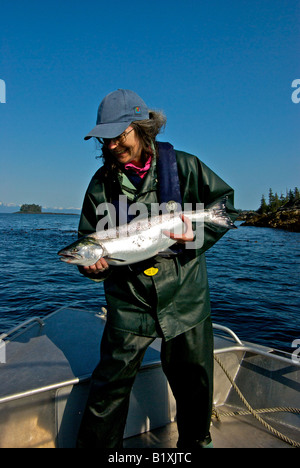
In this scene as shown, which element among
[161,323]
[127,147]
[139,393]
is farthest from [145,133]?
[139,393]

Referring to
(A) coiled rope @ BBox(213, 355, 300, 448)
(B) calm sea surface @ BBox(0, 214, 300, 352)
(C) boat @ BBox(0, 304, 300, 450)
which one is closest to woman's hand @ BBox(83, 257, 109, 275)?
(C) boat @ BBox(0, 304, 300, 450)

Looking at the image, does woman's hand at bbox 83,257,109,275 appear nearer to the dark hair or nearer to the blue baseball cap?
the dark hair

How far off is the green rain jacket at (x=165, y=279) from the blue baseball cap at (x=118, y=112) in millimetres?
465

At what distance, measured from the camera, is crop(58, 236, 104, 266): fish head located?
301 cm

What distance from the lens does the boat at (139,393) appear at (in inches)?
132

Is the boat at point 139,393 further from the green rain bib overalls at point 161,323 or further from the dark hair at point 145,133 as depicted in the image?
the dark hair at point 145,133

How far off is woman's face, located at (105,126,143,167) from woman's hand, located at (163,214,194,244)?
0.74 m

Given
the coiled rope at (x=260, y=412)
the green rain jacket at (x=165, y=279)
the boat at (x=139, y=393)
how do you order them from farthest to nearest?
1. the coiled rope at (x=260, y=412)
2. the boat at (x=139, y=393)
3. the green rain jacket at (x=165, y=279)

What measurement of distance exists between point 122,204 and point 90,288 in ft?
43.6

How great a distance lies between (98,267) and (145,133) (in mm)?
1361

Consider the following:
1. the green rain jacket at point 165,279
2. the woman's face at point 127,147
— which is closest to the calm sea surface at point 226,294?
the green rain jacket at point 165,279

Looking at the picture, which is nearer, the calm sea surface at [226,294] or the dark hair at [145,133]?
the dark hair at [145,133]
